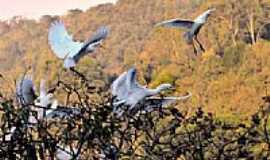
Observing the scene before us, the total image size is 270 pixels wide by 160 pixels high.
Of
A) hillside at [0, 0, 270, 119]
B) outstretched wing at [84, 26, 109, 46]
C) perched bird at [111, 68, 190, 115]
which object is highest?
outstretched wing at [84, 26, 109, 46]

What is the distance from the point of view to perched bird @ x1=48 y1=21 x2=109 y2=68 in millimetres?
3654

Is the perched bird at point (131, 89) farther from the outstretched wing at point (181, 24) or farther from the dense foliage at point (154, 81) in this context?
the outstretched wing at point (181, 24)

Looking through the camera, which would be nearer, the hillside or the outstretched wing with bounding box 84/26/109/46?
the outstretched wing with bounding box 84/26/109/46

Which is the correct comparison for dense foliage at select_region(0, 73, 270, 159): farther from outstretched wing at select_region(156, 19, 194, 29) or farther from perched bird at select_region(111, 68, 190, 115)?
outstretched wing at select_region(156, 19, 194, 29)

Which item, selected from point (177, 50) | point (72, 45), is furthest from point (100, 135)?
point (177, 50)

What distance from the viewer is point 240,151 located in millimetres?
2027

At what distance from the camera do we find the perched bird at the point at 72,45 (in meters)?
3.65

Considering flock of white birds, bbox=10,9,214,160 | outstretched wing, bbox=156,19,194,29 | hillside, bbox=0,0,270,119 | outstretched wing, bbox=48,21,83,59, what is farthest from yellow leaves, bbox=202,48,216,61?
outstretched wing, bbox=48,21,83,59

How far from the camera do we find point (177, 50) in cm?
2262

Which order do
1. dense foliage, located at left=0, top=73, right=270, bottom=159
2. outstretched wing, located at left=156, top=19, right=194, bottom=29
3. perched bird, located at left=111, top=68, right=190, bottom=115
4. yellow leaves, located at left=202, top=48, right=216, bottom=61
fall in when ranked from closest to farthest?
dense foliage, located at left=0, top=73, right=270, bottom=159 < perched bird, located at left=111, top=68, right=190, bottom=115 < outstretched wing, located at left=156, top=19, right=194, bottom=29 < yellow leaves, located at left=202, top=48, right=216, bottom=61

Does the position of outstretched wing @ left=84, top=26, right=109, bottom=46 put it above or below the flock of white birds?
above

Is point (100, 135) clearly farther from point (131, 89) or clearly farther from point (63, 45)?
point (63, 45)

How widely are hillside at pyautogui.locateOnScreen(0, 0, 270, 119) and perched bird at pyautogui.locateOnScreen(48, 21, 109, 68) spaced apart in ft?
25.7

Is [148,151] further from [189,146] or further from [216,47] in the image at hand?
[216,47]
